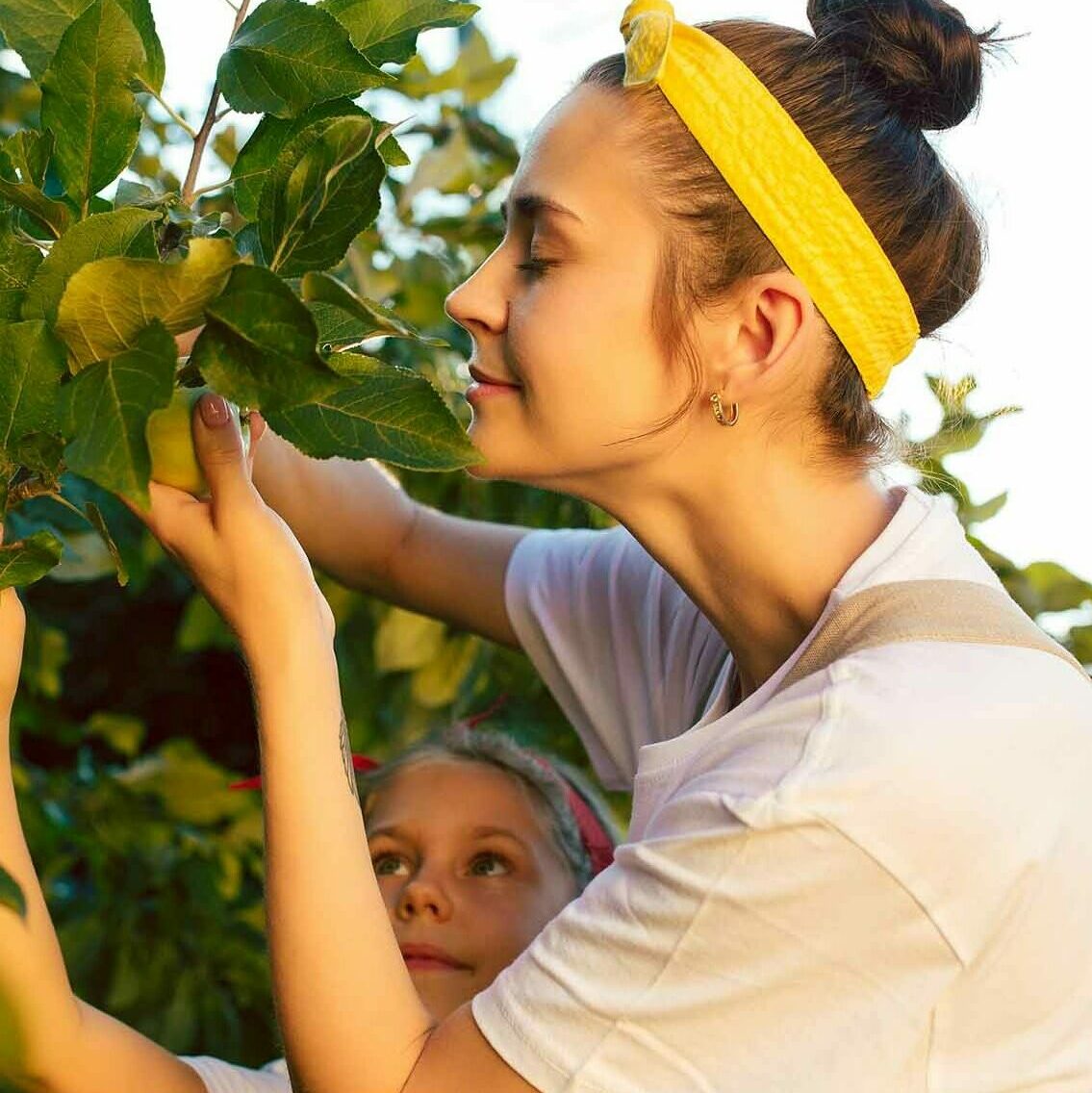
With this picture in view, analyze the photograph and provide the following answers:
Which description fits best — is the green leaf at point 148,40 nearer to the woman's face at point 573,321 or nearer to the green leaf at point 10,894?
the woman's face at point 573,321

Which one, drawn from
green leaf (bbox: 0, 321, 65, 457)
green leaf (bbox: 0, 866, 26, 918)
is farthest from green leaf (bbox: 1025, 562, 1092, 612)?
green leaf (bbox: 0, 866, 26, 918)

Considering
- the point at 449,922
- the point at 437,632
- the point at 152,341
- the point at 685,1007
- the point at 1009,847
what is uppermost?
the point at 152,341

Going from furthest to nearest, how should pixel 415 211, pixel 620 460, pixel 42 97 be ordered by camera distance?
pixel 415 211 < pixel 620 460 < pixel 42 97

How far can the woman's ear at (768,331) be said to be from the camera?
144cm

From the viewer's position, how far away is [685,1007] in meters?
1.18

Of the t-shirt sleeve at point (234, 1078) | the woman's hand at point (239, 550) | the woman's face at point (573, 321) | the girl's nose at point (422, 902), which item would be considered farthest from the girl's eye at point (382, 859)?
the woman's hand at point (239, 550)

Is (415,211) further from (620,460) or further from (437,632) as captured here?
(620,460)

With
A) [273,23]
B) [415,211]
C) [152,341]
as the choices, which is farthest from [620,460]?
[415,211]

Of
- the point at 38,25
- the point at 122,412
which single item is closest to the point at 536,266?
the point at 38,25

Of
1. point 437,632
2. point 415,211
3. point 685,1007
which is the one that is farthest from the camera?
point 415,211

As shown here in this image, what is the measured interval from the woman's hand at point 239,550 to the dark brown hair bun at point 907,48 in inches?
27.1

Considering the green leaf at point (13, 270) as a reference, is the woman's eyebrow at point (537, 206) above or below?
below

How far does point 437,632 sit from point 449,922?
43 cm

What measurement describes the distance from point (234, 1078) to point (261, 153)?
3.03 ft
